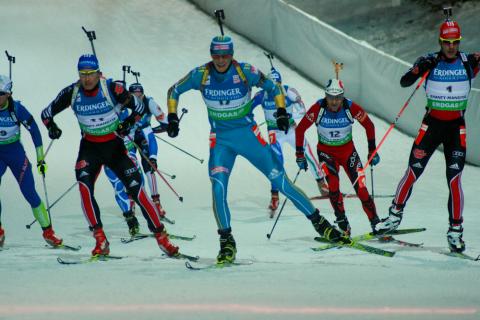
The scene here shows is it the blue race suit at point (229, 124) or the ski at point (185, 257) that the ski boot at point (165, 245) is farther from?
the blue race suit at point (229, 124)

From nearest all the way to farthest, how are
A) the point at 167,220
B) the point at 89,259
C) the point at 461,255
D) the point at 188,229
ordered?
the point at 461,255, the point at 89,259, the point at 188,229, the point at 167,220

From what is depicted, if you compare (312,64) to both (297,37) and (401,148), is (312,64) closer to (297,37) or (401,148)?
(297,37)

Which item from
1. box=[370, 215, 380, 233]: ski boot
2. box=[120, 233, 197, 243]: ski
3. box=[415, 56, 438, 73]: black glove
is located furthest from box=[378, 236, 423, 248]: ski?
box=[120, 233, 197, 243]: ski

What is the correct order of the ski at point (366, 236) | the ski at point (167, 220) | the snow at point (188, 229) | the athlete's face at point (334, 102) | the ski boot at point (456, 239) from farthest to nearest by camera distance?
the ski at point (167, 220) < the athlete's face at point (334, 102) < the ski at point (366, 236) < the ski boot at point (456, 239) < the snow at point (188, 229)

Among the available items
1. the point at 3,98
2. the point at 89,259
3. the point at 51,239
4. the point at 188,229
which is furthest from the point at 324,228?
the point at 3,98

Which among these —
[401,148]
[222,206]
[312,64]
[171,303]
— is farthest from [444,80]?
[312,64]

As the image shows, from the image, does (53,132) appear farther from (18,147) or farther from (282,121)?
(282,121)

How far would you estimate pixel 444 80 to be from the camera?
27.7ft

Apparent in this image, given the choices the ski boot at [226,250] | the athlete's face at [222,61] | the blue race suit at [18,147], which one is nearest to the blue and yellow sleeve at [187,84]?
the athlete's face at [222,61]

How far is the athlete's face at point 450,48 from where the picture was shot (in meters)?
8.30

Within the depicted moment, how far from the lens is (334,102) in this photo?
9.12 m

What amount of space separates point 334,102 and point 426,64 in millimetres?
1060

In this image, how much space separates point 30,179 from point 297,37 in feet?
31.3

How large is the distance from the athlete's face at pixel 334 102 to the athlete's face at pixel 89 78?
2360 millimetres
